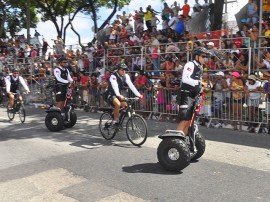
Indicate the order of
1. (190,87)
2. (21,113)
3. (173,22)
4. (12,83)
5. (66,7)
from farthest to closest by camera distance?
(66,7) < (173,22) < (12,83) < (21,113) < (190,87)

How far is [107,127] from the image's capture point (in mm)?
9023

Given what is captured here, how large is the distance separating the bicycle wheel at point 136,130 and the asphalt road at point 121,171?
21 cm

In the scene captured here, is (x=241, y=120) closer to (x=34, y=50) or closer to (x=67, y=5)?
(x=34, y=50)

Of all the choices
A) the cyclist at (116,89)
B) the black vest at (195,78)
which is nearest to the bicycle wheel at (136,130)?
the cyclist at (116,89)

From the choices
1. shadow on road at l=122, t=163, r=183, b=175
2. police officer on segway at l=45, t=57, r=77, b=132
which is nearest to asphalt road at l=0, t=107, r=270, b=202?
shadow on road at l=122, t=163, r=183, b=175

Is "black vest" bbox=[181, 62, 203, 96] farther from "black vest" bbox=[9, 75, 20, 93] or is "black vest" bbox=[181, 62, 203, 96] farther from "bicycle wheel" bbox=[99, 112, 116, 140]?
"black vest" bbox=[9, 75, 20, 93]

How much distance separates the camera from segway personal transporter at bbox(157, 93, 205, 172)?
613 cm

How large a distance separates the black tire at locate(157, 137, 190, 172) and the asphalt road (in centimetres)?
14

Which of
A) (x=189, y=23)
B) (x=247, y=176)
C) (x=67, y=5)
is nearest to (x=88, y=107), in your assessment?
(x=189, y=23)

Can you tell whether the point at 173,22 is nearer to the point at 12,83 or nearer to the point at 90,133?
the point at 12,83

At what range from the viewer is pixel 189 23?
15586mm

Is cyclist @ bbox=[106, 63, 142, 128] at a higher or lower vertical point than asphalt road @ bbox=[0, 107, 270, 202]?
higher

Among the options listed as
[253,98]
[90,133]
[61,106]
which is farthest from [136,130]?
[253,98]

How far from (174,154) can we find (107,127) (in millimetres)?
3130
